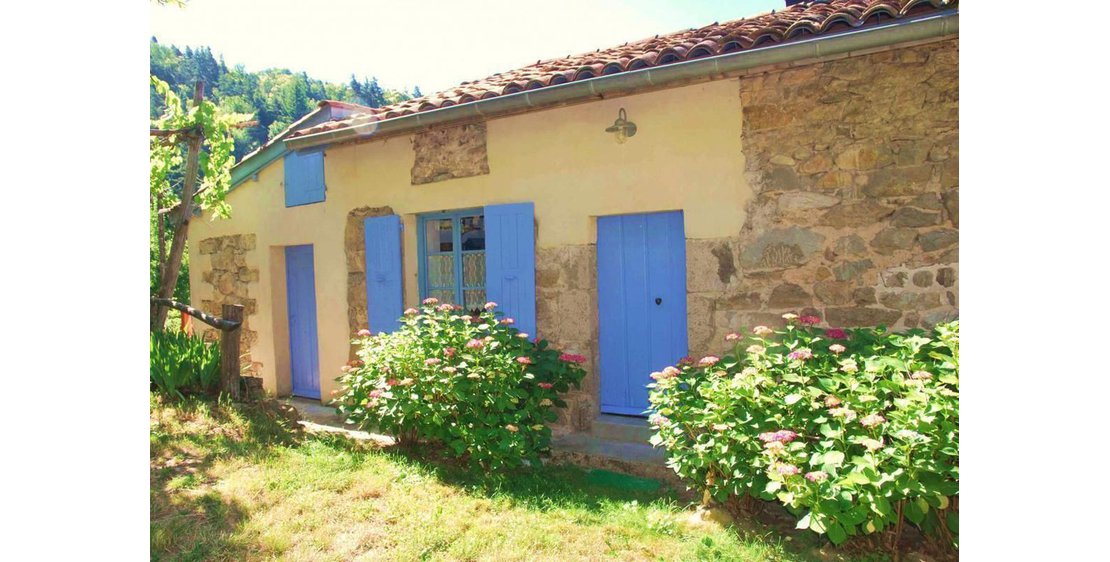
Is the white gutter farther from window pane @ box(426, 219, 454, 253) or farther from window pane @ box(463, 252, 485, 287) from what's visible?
window pane @ box(463, 252, 485, 287)

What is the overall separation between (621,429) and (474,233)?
2164 mm

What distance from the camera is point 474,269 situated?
582 centimetres

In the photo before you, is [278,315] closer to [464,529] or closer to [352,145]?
[352,145]

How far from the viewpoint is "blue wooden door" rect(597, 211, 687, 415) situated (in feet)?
15.9

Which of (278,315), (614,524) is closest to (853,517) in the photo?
(614,524)

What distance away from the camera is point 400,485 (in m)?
3.85

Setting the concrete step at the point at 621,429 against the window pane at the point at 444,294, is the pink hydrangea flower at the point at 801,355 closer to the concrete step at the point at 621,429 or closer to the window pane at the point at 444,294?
the concrete step at the point at 621,429

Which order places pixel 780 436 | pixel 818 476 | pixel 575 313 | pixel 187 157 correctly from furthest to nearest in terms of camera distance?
pixel 187 157
pixel 575 313
pixel 780 436
pixel 818 476

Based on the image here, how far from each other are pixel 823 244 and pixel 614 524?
221 cm

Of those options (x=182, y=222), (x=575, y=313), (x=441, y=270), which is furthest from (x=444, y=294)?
(x=182, y=222)

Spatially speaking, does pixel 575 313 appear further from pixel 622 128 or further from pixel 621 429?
pixel 622 128

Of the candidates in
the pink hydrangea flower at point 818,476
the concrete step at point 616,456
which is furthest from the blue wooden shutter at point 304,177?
the pink hydrangea flower at point 818,476

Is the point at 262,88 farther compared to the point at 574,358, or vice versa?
the point at 262,88
